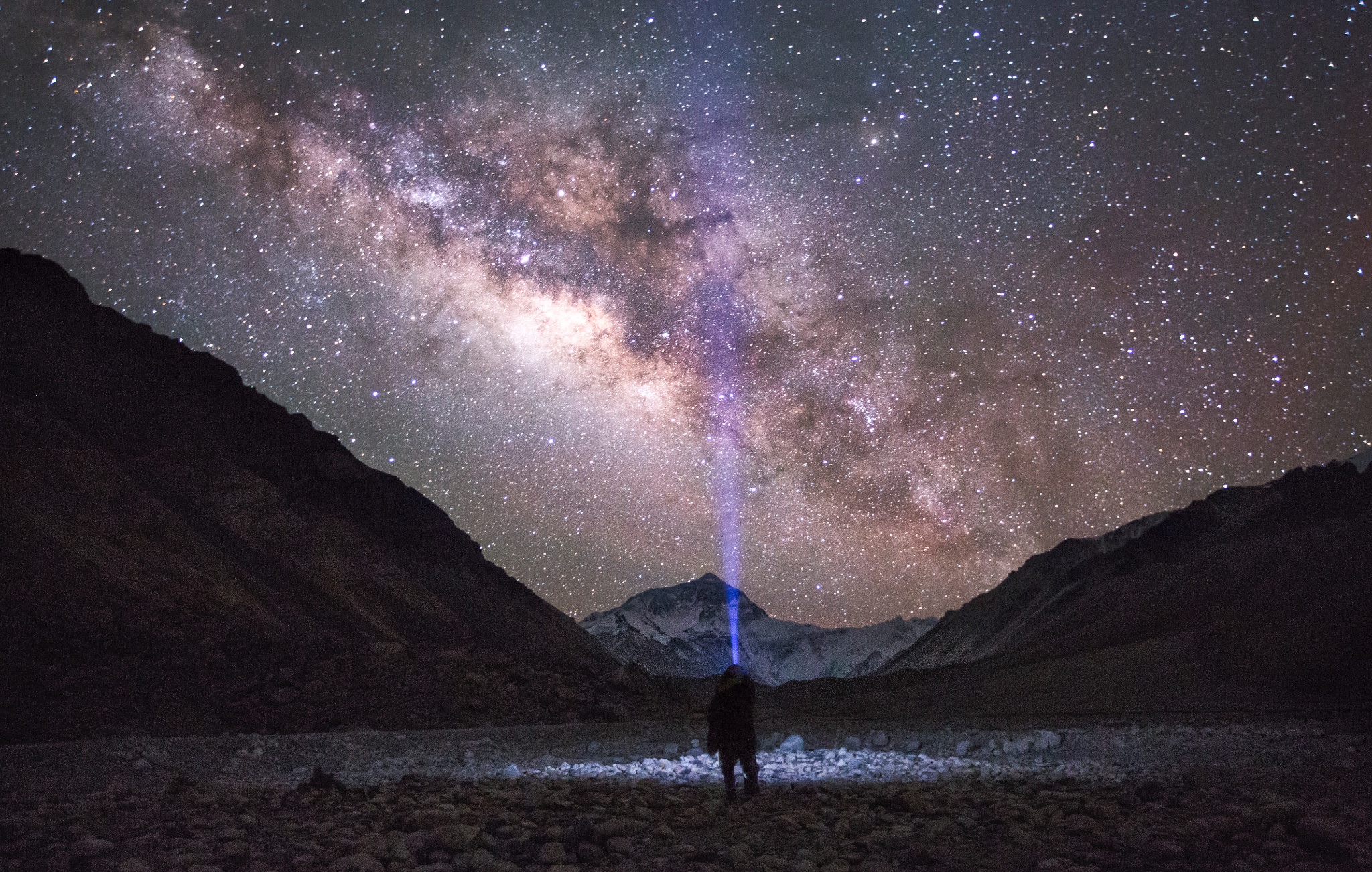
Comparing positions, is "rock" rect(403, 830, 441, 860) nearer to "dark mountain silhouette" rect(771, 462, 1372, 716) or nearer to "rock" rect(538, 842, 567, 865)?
"rock" rect(538, 842, 567, 865)

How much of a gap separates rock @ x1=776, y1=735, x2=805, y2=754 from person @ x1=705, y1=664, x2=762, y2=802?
9.30 m

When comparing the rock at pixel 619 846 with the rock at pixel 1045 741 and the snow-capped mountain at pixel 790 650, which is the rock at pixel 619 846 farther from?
the snow-capped mountain at pixel 790 650

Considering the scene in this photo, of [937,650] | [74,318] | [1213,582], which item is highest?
[74,318]

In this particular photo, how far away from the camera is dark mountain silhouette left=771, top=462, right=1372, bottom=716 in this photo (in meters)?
29.8

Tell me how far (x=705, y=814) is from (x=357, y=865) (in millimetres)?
3857

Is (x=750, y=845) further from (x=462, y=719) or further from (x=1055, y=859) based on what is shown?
(x=462, y=719)

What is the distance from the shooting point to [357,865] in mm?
5730

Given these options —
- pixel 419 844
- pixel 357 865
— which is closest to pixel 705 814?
pixel 419 844

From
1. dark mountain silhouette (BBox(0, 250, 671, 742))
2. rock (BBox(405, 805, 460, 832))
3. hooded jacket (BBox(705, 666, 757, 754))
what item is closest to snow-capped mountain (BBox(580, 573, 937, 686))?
dark mountain silhouette (BBox(0, 250, 671, 742))

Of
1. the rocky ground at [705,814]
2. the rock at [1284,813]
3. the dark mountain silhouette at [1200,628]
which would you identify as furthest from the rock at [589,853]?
the dark mountain silhouette at [1200,628]

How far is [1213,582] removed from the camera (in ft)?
157

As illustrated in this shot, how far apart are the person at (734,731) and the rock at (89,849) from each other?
18.7 feet

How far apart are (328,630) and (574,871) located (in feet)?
139

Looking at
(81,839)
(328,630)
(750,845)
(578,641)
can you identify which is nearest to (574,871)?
(750,845)
